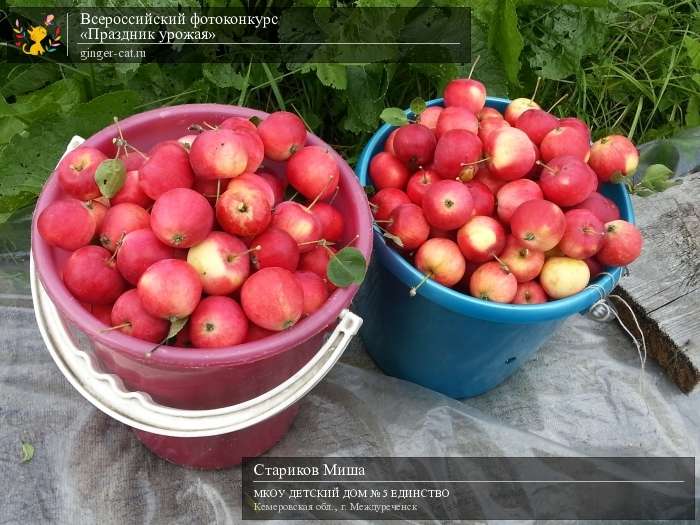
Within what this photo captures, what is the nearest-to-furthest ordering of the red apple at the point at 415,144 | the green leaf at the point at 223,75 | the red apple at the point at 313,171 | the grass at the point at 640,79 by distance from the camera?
the red apple at the point at 313,171 < the red apple at the point at 415,144 < the green leaf at the point at 223,75 < the grass at the point at 640,79

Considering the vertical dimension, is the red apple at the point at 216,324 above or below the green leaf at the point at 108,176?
below

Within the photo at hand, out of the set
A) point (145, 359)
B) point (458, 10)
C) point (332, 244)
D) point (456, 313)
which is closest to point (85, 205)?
point (145, 359)

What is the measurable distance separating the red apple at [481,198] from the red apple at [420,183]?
0.27ft

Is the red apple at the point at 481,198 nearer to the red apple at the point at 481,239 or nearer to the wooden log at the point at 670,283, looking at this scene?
the red apple at the point at 481,239

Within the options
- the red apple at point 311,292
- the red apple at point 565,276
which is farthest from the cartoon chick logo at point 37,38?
the red apple at point 565,276

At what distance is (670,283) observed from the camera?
1.86 metres

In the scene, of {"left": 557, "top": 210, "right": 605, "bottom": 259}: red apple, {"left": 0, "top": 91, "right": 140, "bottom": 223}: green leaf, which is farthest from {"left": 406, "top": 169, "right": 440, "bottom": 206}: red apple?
{"left": 0, "top": 91, "right": 140, "bottom": 223}: green leaf

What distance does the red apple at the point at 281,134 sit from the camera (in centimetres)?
127

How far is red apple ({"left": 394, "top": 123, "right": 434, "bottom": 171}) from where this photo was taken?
1467mm

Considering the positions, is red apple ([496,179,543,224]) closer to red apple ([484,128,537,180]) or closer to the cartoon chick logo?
red apple ([484,128,537,180])

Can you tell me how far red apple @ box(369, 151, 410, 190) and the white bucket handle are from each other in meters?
0.45

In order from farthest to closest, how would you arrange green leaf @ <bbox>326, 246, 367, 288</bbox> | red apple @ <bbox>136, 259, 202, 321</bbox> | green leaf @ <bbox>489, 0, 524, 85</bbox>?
green leaf @ <bbox>489, 0, 524, 85</bbox> < green leaf @ <bbox>326, 246, 367, 288</bbox> < red apple @ <bbox>136, 259, 202, 321</bbox>

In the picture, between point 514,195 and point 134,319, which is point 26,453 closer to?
point 134,319

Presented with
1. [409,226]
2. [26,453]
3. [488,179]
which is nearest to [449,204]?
[409,226]
